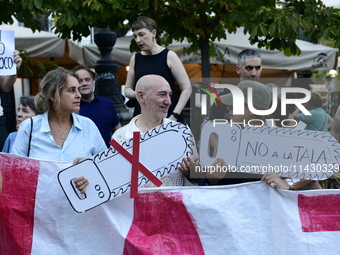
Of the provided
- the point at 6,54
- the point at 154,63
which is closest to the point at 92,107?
the point at 154,63

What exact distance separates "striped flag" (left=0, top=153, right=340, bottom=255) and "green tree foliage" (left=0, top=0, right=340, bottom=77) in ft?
10.2

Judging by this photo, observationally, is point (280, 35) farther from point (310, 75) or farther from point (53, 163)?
point (310, 75)

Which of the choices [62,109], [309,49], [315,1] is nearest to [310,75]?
[309,49]

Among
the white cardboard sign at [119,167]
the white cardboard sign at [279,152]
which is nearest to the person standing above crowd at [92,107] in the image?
the white cardboard sign at [119,167]

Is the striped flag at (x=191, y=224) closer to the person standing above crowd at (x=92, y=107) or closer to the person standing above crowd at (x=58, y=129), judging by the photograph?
the person standing above crowd at (x=58, y=129)

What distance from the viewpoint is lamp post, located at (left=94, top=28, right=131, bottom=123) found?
698 centimetres

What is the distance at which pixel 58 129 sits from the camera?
3582 millimetres

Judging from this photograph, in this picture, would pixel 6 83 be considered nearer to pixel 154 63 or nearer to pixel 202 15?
pixel 154 63

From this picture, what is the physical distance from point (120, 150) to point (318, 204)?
1.18 metres

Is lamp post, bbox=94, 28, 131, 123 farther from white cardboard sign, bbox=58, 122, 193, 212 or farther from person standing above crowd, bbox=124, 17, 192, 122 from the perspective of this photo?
white cardboard sign, bbox=58, 122, 193, 212

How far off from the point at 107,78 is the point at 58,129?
352 cm

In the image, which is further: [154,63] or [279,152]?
[154,63]

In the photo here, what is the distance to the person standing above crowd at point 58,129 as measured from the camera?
3461 mm

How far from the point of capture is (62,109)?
142 inches
